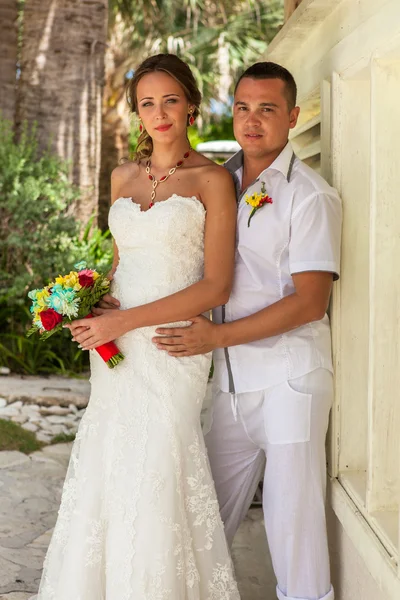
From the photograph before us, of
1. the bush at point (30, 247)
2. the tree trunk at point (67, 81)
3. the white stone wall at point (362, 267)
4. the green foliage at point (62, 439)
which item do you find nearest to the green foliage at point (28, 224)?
the bush at point (30, 247)

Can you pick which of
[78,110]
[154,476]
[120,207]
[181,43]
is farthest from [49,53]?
[181,43]

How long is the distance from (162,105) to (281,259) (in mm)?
704

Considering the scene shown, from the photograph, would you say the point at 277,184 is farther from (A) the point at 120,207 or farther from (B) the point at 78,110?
(B) the point at 78,110

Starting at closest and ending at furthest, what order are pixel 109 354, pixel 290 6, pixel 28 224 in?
pixel 109 354 < pixel 290 6 < pixel 28 224

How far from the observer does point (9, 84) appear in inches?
375

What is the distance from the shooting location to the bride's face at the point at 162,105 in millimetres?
3043

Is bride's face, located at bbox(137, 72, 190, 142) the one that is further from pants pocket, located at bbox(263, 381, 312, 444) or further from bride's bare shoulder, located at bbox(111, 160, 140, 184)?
pants pocket, located at bbox(263, 381, 312, 444)

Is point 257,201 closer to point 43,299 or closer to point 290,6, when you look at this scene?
point 43,299

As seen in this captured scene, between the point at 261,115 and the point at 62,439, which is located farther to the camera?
the point at 62,439

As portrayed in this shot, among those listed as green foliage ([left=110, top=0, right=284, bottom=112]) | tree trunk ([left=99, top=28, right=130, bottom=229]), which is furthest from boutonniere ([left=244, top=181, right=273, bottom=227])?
green foliage ([left=110, top=0, right=284, bottom=112])

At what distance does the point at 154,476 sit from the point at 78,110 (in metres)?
6.46

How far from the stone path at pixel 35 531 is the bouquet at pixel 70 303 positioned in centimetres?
129

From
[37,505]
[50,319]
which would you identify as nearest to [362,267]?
[50,319]

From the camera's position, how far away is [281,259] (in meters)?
2.95
